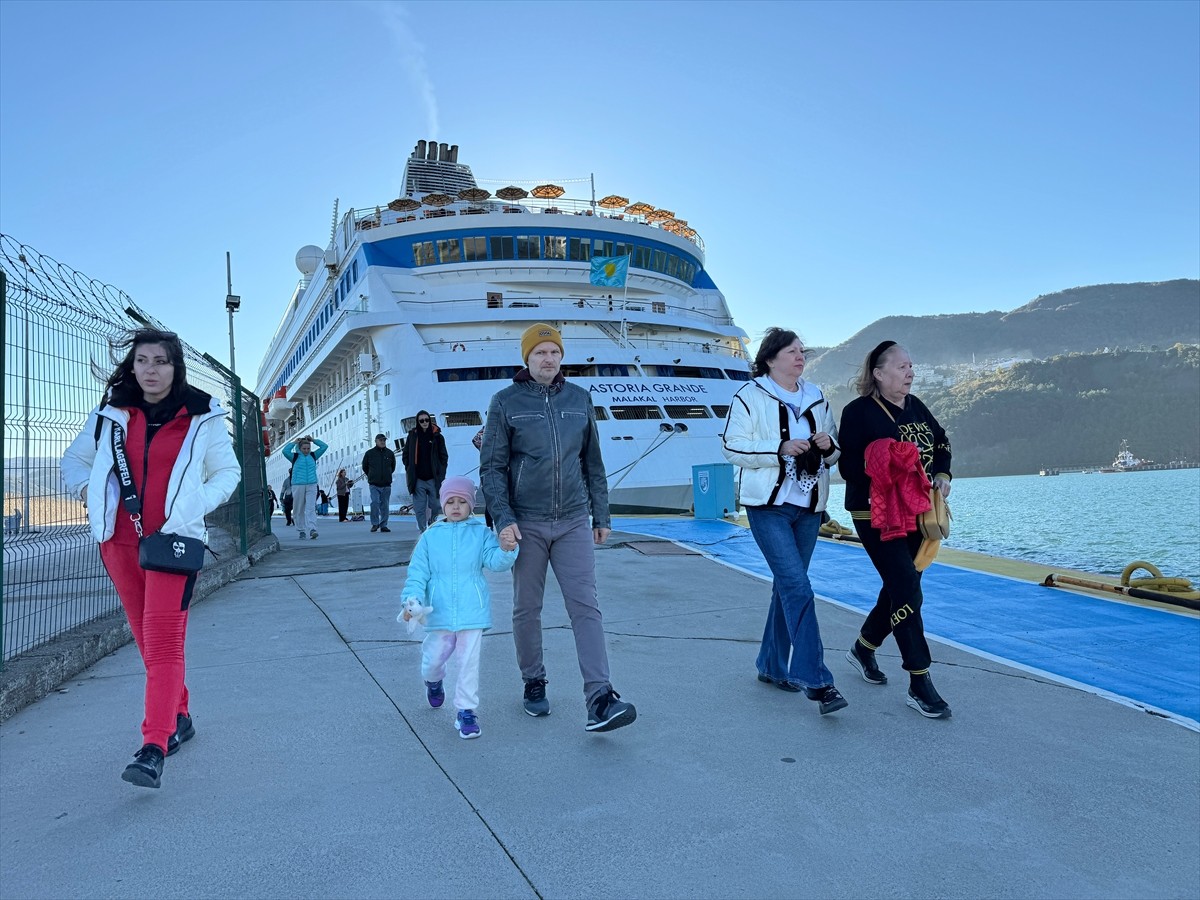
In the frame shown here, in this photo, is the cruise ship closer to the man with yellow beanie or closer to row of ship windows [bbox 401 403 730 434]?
row of ship windows [bbox 401 403 730 434]

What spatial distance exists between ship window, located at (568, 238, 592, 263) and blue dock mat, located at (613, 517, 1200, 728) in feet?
59.1

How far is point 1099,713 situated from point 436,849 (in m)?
3.10

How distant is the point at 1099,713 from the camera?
3.62 m

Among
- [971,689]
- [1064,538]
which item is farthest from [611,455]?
[971,689]

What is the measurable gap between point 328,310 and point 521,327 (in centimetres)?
1181

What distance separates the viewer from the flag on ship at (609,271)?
77.6ft

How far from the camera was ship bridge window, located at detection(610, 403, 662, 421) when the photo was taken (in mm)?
20281

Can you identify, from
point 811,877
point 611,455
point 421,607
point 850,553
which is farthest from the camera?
point 611,455

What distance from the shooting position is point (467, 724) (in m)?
3.21

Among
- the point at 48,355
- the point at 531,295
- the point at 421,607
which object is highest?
the point at 531,295

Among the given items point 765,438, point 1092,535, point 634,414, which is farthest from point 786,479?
point 1092,535

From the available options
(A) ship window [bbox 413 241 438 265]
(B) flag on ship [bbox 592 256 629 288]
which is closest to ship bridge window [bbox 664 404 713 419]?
(B) flag on ship [bbox 592 256 629 288]

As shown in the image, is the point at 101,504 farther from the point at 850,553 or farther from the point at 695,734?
the point at 850,553

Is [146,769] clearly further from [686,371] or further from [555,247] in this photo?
[555,247]
